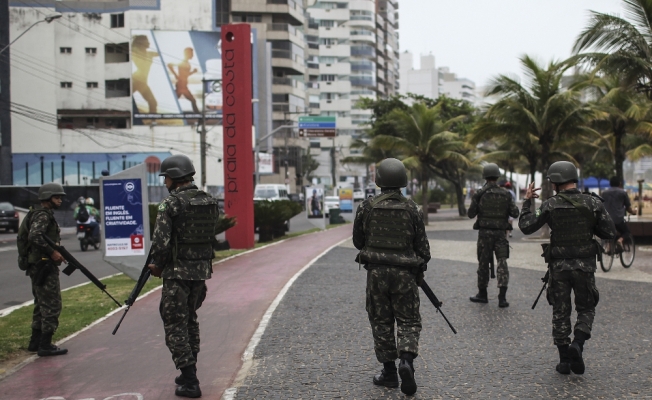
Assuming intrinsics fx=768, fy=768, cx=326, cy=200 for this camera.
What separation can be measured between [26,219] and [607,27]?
15.3 metres

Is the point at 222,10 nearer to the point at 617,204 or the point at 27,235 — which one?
the point at 617,204

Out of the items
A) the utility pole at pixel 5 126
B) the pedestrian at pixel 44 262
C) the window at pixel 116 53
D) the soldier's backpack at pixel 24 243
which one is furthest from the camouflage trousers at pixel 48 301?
the window at pixel 116 53

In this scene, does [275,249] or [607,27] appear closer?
[607,27]

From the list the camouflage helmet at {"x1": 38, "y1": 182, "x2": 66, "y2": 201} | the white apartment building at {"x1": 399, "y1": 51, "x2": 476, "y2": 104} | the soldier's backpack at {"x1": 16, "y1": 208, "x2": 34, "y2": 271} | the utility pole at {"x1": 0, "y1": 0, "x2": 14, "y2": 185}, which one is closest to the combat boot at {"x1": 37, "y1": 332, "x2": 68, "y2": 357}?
the soldier's backpack at {"x1": 16, "y1": 208, "x2": 34, "y2": 271}

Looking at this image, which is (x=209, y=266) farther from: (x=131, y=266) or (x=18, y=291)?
(x=18, y=291)

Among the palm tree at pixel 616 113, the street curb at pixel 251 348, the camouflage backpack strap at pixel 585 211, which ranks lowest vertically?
the street curb at pixel 251 348

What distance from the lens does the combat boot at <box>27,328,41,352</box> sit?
8.12m

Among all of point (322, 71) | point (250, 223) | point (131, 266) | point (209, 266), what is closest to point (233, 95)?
point (250, 223)

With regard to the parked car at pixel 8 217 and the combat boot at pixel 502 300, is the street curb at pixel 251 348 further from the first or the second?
the parked car at pixel 8 217

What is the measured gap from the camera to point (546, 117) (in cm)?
2469

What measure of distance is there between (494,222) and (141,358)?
16.5 ft

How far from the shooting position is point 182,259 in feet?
20.4

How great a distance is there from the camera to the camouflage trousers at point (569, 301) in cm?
667

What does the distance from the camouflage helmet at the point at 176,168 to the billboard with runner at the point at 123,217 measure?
23.8ft
